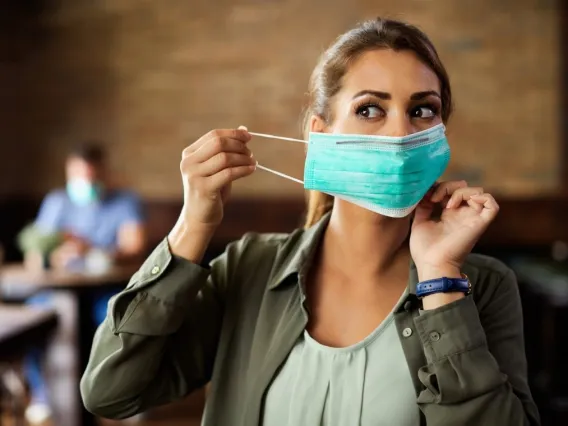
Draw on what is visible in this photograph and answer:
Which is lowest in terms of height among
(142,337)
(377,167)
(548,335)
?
(548,335)

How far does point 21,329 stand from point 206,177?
1.65m

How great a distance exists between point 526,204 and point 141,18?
10.3 feet

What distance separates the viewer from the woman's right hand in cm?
123

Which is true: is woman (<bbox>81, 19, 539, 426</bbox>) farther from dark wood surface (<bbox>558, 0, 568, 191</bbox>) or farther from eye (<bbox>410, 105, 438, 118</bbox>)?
dark wood surface (<bbox>558, 0, 568, 191</bbox>)

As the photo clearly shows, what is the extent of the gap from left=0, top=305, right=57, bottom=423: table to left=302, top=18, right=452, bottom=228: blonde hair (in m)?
1.58

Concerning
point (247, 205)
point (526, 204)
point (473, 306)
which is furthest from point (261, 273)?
point (526, 204)

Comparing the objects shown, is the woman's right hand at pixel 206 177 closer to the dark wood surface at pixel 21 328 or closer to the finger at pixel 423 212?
the finger at pixel 423 212

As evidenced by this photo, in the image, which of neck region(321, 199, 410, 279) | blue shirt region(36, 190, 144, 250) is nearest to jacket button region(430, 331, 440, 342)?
neck region(321, 199, 410, 279)

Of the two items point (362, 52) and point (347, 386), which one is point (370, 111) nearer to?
point (362, 52)

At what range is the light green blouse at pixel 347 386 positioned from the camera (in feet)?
3.76

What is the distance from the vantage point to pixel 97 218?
4.16 meters

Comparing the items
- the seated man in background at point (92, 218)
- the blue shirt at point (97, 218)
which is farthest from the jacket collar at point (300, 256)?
the blue shirt at point (97, 218)

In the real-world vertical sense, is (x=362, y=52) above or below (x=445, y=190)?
above

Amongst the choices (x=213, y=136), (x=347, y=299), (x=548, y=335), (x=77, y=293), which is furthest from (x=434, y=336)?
(x=548, y=335)
